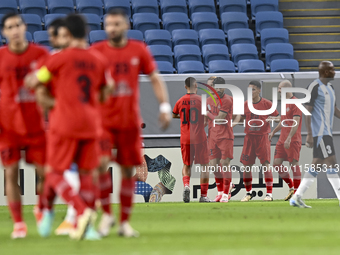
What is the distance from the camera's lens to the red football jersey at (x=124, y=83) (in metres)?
5.34

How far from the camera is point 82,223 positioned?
4.61 meters

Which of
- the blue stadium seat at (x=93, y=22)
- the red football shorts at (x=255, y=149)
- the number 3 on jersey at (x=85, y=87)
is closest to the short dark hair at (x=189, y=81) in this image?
the red football shorts at (x=255, y=149)

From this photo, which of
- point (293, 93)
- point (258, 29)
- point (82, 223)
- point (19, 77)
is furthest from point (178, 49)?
point (82, 223)

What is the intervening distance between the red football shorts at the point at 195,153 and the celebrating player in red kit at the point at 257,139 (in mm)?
734

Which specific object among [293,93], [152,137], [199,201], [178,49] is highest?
[178,49]

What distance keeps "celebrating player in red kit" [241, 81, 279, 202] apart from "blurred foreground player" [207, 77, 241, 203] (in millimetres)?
266

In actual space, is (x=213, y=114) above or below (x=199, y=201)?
above

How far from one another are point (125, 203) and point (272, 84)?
7271mm

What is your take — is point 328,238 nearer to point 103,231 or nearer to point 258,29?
point 103,231

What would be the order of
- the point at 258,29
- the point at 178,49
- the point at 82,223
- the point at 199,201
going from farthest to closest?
the point at 258,29 → the point at 178,49 → the point at 199,201 → the point at 82,223

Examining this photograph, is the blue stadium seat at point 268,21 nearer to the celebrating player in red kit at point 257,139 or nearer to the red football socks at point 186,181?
the celebrating player in red kit at point 257,139

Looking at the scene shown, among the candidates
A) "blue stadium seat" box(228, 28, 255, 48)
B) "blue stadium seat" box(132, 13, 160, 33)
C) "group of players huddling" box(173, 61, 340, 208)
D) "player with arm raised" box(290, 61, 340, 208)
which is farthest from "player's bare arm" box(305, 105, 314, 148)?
"blue stadium seat" box(132, 13, 160, 33)

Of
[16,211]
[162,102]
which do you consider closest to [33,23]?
[16,211]

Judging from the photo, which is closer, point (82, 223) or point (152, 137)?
point (82, 223)
